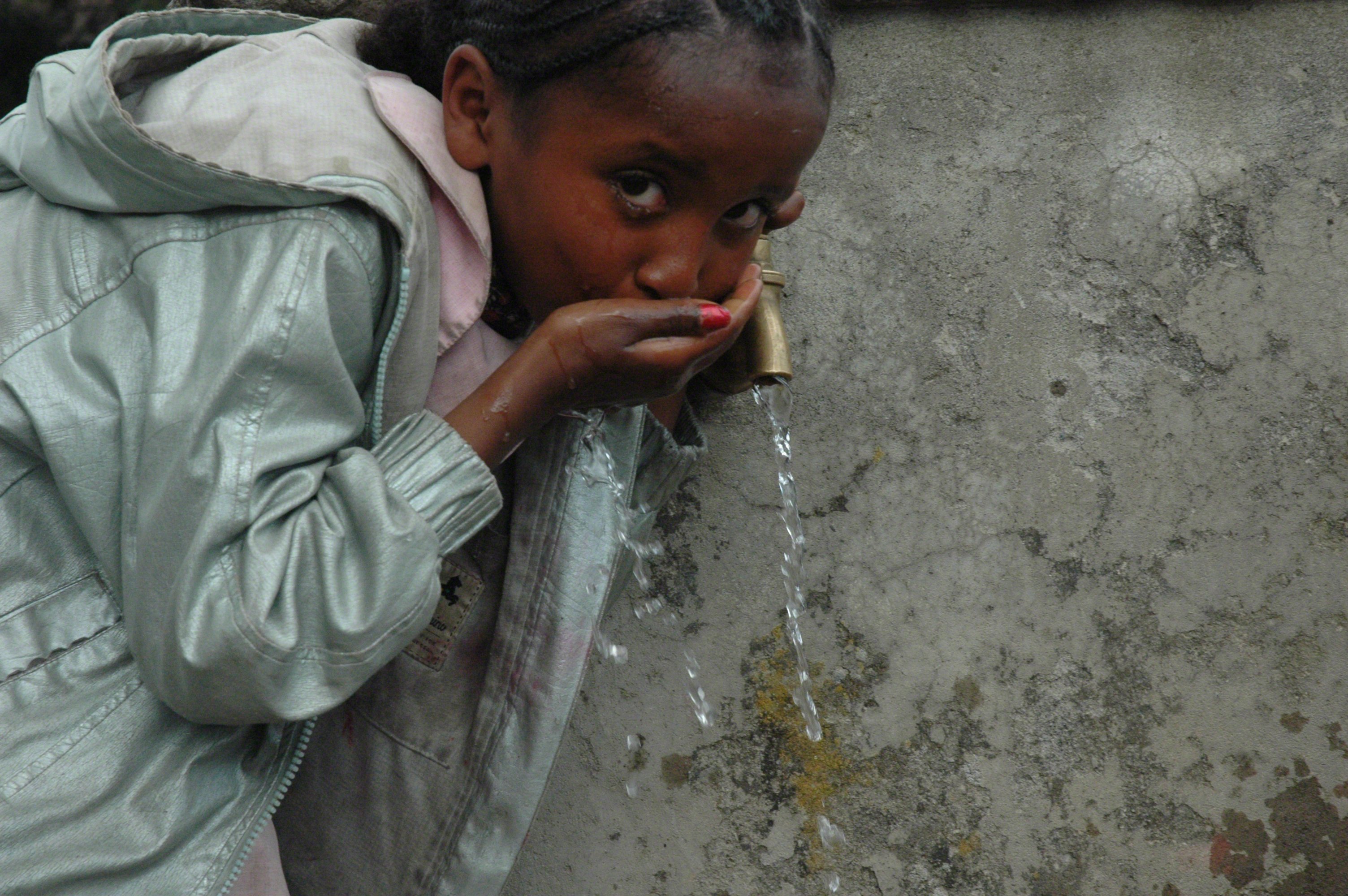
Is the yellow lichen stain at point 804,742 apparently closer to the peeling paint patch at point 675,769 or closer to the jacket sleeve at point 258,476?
the peeling paint patch at point 675,769

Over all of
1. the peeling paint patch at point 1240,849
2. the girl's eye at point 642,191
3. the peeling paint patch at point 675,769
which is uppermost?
the girl's eye at point 642,191

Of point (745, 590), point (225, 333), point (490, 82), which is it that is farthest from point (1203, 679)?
point (225, 333)

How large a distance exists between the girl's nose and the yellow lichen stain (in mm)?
721

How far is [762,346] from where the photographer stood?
171 cm

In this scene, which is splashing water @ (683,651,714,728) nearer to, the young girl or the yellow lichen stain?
the yellow lichen stain

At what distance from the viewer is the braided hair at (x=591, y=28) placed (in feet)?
4.20

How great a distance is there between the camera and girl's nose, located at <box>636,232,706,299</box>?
1.36m

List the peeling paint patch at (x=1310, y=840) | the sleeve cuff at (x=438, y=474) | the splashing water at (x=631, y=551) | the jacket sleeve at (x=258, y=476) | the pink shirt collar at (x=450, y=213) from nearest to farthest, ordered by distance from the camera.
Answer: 1. the jacket sleeve at (x=258, y=476)
2. the sleeve cuff at (x=438, y=474)
3. the pink shirt collar at (x=450, y=213)
4. the splashing water at (x=631, y=551)
5. the peeling paint patch at (x=1310, y=840)

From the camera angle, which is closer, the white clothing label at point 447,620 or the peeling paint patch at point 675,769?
the white clothing label at point 447,620

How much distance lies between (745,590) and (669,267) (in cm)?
71

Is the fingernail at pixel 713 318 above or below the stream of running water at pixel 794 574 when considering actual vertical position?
above

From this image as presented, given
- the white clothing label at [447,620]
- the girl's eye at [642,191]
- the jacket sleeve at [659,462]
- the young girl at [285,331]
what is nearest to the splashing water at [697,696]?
the jacket sleeve at [659,462]

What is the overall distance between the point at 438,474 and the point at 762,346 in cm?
59

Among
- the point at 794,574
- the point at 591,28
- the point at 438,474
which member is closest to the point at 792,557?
the point at 794,574
